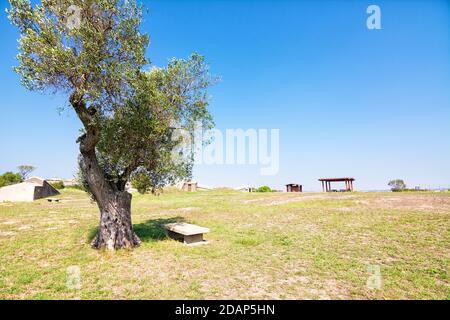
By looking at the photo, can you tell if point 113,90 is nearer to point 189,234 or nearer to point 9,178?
point 189,234

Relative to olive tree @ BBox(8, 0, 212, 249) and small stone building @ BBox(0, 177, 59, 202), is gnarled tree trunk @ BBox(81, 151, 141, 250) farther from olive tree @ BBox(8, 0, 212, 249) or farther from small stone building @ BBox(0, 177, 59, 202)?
small stone building @ BBox(0, 177, 59, 202)

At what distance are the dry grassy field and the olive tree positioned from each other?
2.59m

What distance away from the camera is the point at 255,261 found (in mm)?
10781

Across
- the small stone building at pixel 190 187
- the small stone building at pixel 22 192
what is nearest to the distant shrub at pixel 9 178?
the small stone building at pixel 22 192

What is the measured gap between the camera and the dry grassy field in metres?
7.99

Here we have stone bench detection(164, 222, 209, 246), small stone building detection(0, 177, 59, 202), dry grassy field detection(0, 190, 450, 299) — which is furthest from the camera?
small stone building detection(0, 177, 59, 202)

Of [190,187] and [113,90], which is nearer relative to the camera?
[113,90]

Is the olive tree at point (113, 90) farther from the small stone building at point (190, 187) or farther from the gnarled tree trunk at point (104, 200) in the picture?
the small stone building at point (190, 187)

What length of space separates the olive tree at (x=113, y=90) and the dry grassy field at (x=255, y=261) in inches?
102

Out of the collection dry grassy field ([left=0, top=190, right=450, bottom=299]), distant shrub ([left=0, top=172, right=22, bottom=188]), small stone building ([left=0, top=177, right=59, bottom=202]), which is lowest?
dry grassy field ([left=0, top=190, right=450, bottom=299])

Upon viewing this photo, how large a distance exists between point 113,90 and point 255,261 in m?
10.6

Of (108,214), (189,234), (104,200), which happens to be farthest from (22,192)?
(189,234)

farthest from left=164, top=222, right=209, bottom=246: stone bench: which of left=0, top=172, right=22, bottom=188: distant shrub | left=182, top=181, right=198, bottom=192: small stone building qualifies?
left=0, top=172, right=22, bottom=188: distant shrub
